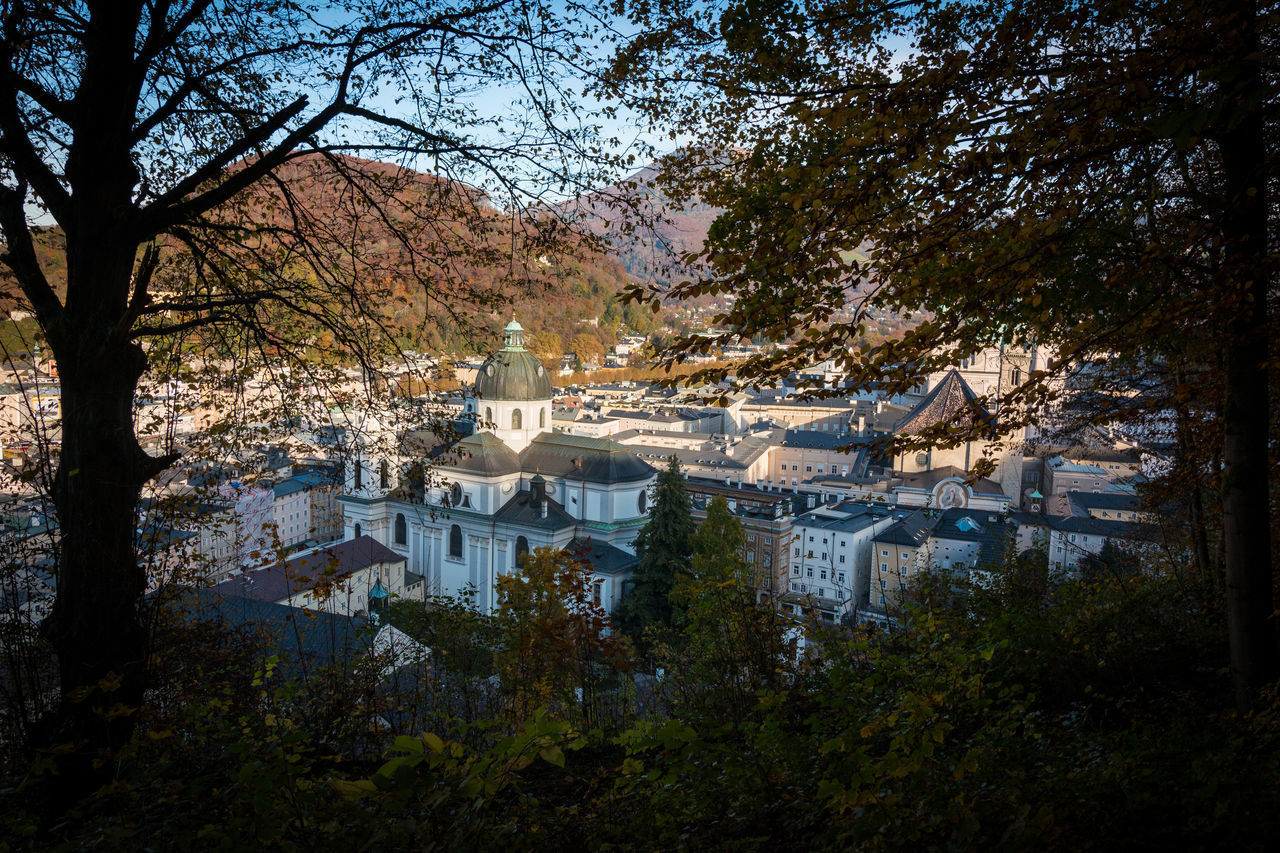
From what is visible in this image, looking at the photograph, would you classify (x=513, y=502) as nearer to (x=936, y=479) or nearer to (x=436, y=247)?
(x=936, y=479)

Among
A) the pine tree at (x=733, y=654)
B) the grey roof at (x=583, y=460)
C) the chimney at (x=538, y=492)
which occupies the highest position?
the pine tree at (x=733, y=654)

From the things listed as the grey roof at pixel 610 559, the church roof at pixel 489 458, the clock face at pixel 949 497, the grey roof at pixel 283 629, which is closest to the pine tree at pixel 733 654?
the grey roof at pixel 283 629

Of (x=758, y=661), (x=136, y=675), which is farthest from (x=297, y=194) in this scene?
(x=758, y=661)

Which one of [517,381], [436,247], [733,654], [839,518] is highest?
[436,247]

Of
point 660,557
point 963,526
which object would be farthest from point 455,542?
point 963,526

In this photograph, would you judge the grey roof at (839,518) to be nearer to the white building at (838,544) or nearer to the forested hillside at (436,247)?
the white building at (838,544)

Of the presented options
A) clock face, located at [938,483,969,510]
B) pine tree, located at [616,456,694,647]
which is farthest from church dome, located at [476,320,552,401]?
clock face, located at [938,483,969,510]
